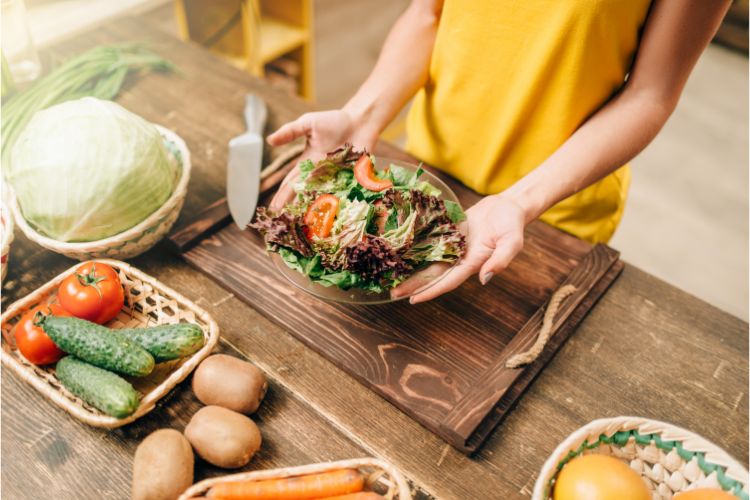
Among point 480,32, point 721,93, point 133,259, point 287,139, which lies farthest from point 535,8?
point 721,93

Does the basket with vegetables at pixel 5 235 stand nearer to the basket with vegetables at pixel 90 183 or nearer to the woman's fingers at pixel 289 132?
the basket with vegetables at pixel 90 183

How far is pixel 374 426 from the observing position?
103 cm

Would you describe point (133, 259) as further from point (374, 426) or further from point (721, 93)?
point (721, 93)

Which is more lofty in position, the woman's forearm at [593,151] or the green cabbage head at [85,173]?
the woman's forearm at [593,151]

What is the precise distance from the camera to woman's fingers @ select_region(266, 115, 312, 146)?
1284 mm

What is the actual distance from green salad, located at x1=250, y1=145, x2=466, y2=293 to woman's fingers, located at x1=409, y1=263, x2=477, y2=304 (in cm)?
4

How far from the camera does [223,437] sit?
92cm

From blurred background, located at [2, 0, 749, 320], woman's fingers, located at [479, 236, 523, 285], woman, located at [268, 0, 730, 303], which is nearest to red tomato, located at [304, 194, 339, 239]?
woman, located at [268, 0, 730, 303]

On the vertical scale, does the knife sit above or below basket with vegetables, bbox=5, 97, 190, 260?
below

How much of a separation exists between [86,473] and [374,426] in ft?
1.68

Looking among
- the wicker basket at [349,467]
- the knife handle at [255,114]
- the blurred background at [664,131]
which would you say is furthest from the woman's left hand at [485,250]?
the blurred background at [664,131]

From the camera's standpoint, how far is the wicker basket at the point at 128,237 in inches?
45.5

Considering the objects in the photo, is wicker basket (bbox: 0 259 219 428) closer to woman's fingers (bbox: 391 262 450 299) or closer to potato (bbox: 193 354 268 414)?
potato (bbox: 193 354 268 414)

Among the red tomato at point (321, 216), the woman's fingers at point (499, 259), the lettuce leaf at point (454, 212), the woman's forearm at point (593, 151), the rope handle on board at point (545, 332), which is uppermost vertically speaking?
the woman's forearm at point (593, 151)
